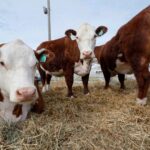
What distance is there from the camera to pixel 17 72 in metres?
3.74

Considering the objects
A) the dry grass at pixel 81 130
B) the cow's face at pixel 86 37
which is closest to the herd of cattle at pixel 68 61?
the cow's face at pixel 86 37

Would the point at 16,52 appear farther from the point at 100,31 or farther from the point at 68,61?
the point at 100,31

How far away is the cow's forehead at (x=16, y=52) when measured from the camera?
12.6 feet

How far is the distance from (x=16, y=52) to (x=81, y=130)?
1258 mm

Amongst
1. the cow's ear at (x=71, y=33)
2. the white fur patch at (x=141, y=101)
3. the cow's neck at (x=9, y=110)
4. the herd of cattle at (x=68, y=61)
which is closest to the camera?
the herd of cattle at (x=68, y=61)

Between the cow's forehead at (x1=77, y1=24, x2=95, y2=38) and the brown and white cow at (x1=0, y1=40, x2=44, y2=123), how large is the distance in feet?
10.4

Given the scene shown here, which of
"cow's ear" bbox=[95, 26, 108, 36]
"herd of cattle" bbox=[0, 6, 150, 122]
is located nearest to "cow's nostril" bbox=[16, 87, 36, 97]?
"herd of cattle" bbox=[0, 6, 150, 122]

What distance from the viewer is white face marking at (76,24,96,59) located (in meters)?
6.79

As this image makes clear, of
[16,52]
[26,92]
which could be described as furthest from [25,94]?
[16,52]

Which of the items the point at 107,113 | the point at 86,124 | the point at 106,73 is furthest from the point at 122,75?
the point at 86,124

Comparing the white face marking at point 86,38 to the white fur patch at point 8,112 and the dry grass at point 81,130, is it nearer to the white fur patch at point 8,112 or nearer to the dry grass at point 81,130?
the dry grass at point 81,130

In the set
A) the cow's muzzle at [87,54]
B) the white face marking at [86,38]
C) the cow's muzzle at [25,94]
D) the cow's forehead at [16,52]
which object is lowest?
the cow's muzzle at [87,54]

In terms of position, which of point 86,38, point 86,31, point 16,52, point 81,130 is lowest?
point 81,130

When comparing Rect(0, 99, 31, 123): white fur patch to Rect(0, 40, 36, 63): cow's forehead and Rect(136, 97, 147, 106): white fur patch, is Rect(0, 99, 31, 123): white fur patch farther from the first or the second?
Rect(136, 97, 147, 106): white fur patch
